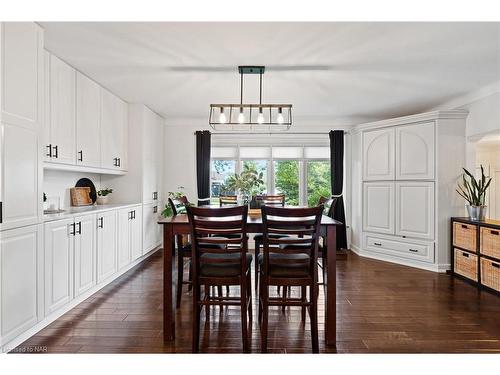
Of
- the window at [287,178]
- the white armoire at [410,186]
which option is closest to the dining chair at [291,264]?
the white armoire at [410,186]

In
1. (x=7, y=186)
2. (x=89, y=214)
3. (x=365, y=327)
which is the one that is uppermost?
(x=7, y=186)

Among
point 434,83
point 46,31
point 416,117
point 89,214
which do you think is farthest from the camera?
point 416,117

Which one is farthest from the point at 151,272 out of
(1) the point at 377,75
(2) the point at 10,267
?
(1) the point at 377,75

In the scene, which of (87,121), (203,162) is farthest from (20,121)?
(203,162)

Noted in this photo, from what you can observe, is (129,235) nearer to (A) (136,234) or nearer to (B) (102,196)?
(A) (136,234)

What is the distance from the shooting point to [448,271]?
4.33 meters

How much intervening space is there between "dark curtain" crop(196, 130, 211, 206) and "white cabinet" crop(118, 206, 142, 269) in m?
1.36

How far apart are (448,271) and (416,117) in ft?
7.24

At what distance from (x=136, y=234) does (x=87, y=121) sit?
1.72 metres

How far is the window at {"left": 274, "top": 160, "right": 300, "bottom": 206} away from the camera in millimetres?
6031

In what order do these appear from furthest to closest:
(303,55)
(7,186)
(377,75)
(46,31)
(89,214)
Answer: (377,75)
(89,214)
(303,55)
(46,31)
(7,186)

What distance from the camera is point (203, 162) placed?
5812 mm

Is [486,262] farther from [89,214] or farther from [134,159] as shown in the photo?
[134,159]

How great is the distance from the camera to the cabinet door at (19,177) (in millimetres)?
2137
